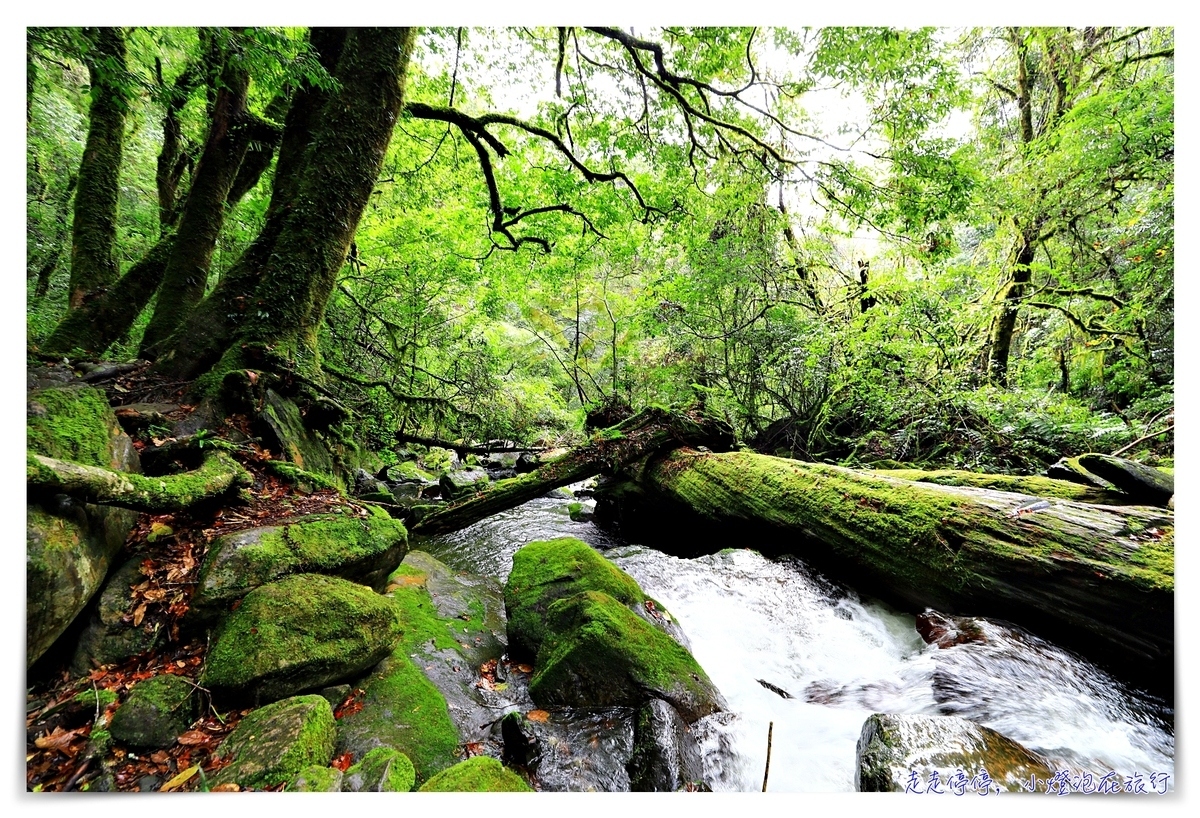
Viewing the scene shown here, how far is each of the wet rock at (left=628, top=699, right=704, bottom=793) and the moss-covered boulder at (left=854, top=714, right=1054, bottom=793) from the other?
0.75 meters

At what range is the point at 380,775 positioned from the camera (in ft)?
5.36

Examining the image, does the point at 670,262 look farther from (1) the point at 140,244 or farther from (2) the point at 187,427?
(1) the point at 140,244

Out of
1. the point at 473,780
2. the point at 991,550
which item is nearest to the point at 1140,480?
the point at 991,550

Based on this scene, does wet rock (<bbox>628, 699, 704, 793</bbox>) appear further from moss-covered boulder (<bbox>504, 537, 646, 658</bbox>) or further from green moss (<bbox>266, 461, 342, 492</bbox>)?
green moss (<bbox>266, 461, 342, 492</bbox>)

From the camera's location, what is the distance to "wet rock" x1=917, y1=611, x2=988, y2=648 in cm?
277

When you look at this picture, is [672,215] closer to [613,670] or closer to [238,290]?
[238,290]

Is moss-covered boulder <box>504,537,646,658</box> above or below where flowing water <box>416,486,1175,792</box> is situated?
above

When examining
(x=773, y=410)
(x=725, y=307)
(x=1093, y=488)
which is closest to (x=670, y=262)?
(x=725, y=307)

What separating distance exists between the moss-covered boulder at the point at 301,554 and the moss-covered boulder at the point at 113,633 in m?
0.18

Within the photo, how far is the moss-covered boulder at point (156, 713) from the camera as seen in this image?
1538 mm

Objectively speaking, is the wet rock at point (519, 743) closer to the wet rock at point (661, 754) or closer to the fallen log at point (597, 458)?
the wet rock at point (661, 754)

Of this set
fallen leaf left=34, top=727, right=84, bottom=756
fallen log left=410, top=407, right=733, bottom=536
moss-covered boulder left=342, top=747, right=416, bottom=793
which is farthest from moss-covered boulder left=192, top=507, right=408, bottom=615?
fallen log left=410, top=407, right=733, bottom=536

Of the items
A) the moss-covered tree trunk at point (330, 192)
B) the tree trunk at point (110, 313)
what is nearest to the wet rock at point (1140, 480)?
the moss-covered tree trunk at point (330, 192)

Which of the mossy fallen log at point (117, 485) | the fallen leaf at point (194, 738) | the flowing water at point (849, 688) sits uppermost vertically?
the mossy fallen log at point (117, 485)
